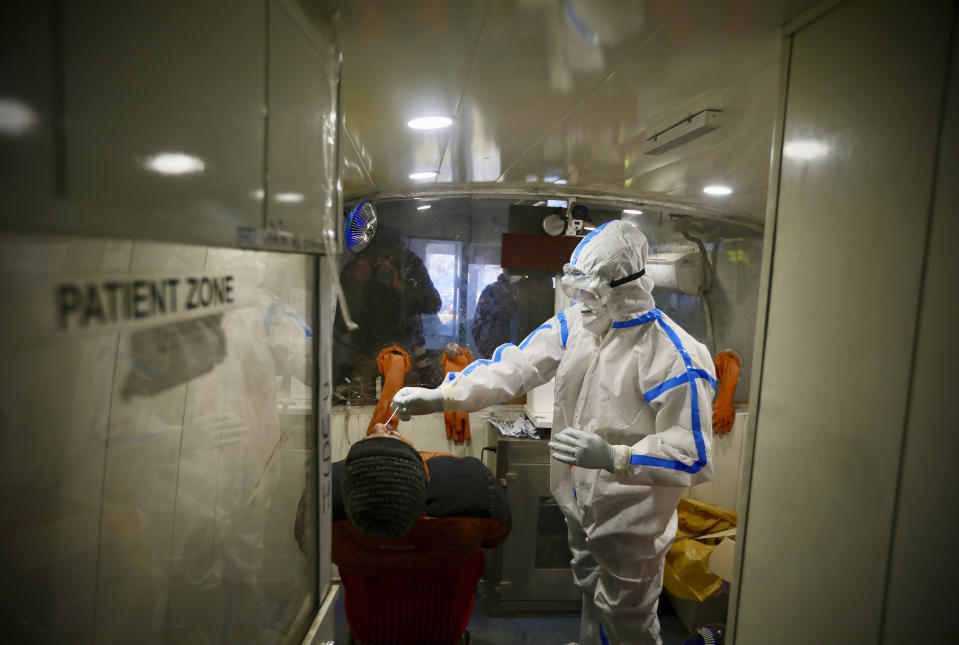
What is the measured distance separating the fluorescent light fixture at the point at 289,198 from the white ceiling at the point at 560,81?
46 centimetres

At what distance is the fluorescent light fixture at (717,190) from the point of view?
9.41 feet

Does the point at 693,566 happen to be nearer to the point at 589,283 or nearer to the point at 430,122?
the point at 589,283

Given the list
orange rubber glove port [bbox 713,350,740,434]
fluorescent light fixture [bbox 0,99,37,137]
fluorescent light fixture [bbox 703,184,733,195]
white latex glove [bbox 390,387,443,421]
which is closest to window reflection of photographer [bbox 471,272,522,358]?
fluorescent light fixture [bbox 703,184,733,195]

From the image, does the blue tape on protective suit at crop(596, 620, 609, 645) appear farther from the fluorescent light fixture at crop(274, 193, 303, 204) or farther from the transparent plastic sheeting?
the fluorescent light fixture at crop(274, 193, 303, 204)

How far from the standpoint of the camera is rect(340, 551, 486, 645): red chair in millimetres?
1644

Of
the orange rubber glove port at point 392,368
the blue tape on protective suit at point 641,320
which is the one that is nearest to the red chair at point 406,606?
the blue tape on protective suit at point 641,320

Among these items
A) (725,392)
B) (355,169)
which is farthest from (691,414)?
(725,392)

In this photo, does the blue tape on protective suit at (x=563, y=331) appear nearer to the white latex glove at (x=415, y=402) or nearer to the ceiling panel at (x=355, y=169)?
the white latex glove at (x=415, y=402)

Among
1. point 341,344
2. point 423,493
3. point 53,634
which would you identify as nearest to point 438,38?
point 423,493

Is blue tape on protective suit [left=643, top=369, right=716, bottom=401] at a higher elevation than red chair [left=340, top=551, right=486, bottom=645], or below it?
higher

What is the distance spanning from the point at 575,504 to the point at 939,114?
5.46 feet

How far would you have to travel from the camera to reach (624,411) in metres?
1.77

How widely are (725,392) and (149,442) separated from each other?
3688 millimetres

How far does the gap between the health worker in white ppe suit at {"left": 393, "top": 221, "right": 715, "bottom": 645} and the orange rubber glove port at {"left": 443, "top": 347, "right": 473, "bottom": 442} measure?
50.0 inches
